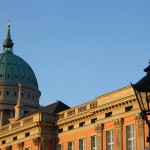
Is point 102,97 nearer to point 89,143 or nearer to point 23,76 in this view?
point 89,143

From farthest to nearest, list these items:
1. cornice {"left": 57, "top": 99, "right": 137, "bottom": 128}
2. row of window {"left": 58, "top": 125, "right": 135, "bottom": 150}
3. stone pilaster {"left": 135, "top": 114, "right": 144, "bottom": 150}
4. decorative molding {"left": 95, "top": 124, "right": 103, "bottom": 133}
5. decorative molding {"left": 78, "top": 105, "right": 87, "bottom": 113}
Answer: decorative molding {"left": 78, "top": 105, "right": 87, "bottom": 113}, decorative molding {"left": 95, "top": 124, "right": 103, "bottom": 133}, cornice {"left": 57, "top": 99, "right": 137, "bottom": 128}, row of window {"left": 58, "top": 125, "right": 135, "bottom": 150}, stone pilaster {"left": 135, "top": 114, "right": 144, "bottom": 150}

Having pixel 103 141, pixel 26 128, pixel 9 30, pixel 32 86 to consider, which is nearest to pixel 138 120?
pixel 103 141

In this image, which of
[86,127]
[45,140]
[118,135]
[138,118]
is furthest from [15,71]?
[138,118]

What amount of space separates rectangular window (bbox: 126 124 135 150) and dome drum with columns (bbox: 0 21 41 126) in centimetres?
8231

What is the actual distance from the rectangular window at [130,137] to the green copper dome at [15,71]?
9426 cm

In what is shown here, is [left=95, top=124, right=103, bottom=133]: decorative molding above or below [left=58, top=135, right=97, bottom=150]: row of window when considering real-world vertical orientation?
above

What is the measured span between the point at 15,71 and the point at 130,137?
325 feet

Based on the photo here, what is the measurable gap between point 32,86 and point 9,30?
33672 mm

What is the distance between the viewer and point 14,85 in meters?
147

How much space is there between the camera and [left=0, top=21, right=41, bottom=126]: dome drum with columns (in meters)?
140

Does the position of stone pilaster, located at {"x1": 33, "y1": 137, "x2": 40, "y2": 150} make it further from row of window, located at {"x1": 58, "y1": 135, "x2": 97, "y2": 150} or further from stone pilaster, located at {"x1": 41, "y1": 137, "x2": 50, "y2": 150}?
row of window, located at {"x1": 58, "y1": 135, "x2": 97, "y2": 150}

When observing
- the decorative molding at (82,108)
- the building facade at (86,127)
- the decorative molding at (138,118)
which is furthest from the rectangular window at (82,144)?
the decorative molding at (138,118)

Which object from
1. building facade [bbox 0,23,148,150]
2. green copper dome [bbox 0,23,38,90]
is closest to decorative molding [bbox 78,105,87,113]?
building facade [bbox 0,23,148,150]

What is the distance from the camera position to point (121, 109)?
56.7m
